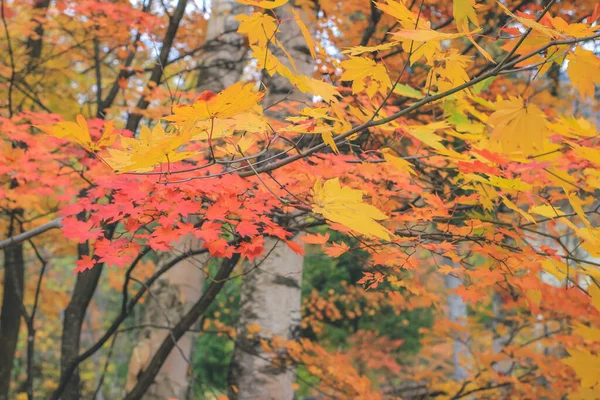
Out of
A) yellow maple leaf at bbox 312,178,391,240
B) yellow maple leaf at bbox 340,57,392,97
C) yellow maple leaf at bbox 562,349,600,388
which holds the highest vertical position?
yellow maple leaf at bbox 340,57,392,97

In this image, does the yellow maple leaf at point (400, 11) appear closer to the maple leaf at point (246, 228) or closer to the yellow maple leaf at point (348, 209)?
the yellow maple leaf at point (348, 209)

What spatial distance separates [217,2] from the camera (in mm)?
4246

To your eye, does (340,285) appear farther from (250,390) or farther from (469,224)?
(469,224)

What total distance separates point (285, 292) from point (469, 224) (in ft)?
4.88

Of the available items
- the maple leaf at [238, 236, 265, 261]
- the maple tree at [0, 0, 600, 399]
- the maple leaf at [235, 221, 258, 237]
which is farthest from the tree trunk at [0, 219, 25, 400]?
the maple leaf at [235, 221, 258, 237]

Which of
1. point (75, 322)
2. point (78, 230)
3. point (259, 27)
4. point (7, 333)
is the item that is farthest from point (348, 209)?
point (7, 333)

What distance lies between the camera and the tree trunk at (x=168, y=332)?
10.9 feet

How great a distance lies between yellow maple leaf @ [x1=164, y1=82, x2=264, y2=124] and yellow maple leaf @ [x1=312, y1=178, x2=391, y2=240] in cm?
29

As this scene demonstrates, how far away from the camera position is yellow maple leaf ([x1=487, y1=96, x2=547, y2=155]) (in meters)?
1.03

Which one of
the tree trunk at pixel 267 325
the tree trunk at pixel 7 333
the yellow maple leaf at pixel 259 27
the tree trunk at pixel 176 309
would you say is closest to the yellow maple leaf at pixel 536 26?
the yellow maple leaf at pixel 259 27

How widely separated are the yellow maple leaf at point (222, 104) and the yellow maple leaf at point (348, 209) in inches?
11.4

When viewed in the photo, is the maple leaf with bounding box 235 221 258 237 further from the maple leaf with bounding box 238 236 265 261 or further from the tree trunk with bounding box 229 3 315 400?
the tree trunk with bounding box 229 3 315 400

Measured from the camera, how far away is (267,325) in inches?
113

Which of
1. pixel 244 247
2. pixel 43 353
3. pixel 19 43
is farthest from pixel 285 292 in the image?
pixel 43 353
